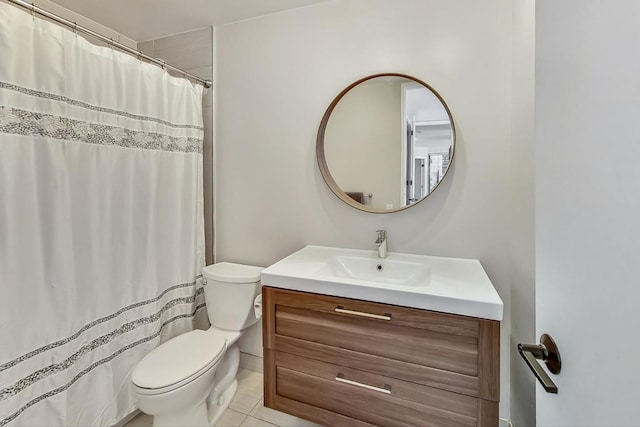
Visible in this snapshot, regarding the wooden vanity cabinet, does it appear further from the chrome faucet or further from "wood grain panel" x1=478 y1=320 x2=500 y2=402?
the chrome faucet

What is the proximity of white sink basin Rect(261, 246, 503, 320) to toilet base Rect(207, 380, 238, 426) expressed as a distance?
94 cm

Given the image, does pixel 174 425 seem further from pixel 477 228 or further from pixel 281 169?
pixel 477 228

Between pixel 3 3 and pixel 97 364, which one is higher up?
pixel 3 3

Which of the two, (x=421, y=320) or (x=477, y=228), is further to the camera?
(x=477, y=228)

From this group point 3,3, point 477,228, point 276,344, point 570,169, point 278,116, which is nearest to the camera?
point 570,169

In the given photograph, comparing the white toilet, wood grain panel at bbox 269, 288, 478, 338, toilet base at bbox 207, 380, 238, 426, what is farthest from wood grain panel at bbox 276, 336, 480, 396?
toilet base at bbox 207, 380, 238, 426

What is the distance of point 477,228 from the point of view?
4.89ft

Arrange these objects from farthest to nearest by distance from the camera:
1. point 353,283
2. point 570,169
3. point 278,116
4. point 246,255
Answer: point 246,255, point 278,116, point 353,283, point 570,169

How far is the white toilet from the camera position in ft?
4.20

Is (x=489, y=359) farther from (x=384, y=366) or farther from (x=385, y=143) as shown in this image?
(x=385, y=143)

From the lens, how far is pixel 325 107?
1732 mm

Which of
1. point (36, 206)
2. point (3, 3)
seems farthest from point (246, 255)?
point (3, 3)

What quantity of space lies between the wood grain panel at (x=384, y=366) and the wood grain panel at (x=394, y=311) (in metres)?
0.16

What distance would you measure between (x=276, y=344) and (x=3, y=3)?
5.70ft
